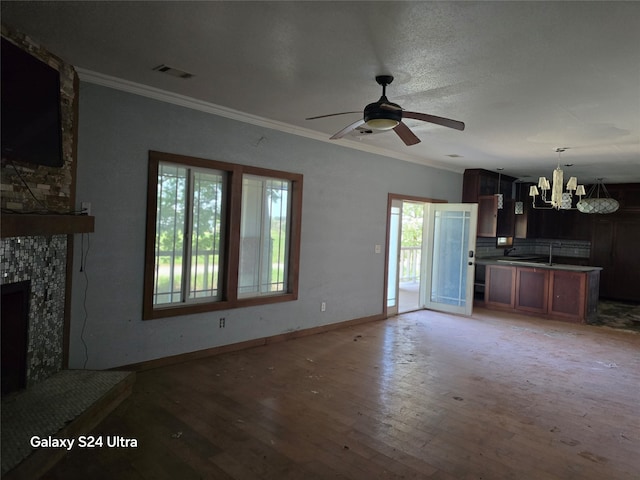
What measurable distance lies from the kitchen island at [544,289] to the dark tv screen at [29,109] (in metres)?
6.67

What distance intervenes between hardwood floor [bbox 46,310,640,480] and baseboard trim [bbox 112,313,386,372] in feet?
0.26

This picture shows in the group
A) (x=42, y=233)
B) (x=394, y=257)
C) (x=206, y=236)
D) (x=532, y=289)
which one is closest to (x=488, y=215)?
(x=532, y=289)

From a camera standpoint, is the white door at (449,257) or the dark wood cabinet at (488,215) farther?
the dark wood cabinet at (488,215)

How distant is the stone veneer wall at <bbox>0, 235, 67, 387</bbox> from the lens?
8.85ft

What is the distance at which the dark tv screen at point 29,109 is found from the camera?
96.0 inches

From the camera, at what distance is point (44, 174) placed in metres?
2.93

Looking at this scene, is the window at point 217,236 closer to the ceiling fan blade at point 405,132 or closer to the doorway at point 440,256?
the ceiling fan blade at point 405,132

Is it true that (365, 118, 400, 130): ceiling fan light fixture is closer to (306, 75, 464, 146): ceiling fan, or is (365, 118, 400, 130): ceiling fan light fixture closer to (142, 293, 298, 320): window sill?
(306, 75, 464, 146): ceiling fan

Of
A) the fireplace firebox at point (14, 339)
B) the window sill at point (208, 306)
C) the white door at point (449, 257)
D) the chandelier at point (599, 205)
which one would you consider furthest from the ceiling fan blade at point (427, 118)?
the chandelier at point (599, 205)

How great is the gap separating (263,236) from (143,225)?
1402 mm

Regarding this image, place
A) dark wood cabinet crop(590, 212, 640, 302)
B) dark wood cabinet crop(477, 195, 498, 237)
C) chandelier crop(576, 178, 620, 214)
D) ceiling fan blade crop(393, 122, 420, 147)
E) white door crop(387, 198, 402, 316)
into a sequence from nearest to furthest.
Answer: ceiling fan blade crop(393, 122, 420, 147)
white door crop(387, 198, 402, 316)
dark wood cabinet crop(477, 195, 498, 237)
chandelier crop(576, 178, 620, 214)
dark wood cabinet crop(590, 212, 640, 302)

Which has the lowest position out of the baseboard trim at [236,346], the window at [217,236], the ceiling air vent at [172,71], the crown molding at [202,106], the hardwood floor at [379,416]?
the hardwood floor at [379,416]

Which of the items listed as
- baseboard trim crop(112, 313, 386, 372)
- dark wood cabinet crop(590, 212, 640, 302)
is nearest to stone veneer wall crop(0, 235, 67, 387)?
baseboard trim crop(112, 313, 386, 372)

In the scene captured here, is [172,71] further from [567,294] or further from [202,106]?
[567,294]
